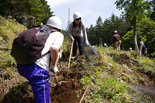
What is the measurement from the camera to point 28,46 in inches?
49.6

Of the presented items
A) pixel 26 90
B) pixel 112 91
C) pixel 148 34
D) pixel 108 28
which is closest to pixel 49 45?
pixel 26 90

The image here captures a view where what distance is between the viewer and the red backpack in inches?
49.6

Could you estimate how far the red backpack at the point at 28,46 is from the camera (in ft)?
4.13

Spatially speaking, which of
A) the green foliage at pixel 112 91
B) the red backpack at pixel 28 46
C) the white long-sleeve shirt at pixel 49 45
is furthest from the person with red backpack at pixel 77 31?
the red backpack at pixel 28 46

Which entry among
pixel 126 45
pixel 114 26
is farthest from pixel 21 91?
pixel 114 26

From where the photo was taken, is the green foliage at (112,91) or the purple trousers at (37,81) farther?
the green foliage at (112,91)

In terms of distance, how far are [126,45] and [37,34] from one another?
22.4m

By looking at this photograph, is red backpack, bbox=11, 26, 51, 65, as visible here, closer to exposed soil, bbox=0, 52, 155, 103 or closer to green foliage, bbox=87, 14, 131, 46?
exposed soil, bbox=0, 52, 155, 103

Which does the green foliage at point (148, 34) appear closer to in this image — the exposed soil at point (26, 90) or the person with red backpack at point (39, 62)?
the exposed soil at point (26, 90)

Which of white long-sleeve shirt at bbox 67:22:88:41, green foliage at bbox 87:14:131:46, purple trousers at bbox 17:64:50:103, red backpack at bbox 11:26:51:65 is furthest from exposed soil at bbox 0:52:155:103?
green foliage at bbox 87:14:131:46

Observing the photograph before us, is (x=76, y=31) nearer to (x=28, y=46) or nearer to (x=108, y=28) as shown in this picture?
(x=28, y=46)

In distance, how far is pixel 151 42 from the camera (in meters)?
15.8

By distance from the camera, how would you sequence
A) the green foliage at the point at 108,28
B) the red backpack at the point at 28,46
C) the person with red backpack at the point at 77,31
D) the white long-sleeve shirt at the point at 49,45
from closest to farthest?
the red backpack at the point at 28,46, the white long-sleeve shirt at the point at 49,45, the person with red backpack at the point at 77,31, the green foliage at the point at 108,28

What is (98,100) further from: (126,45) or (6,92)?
(126,45)
